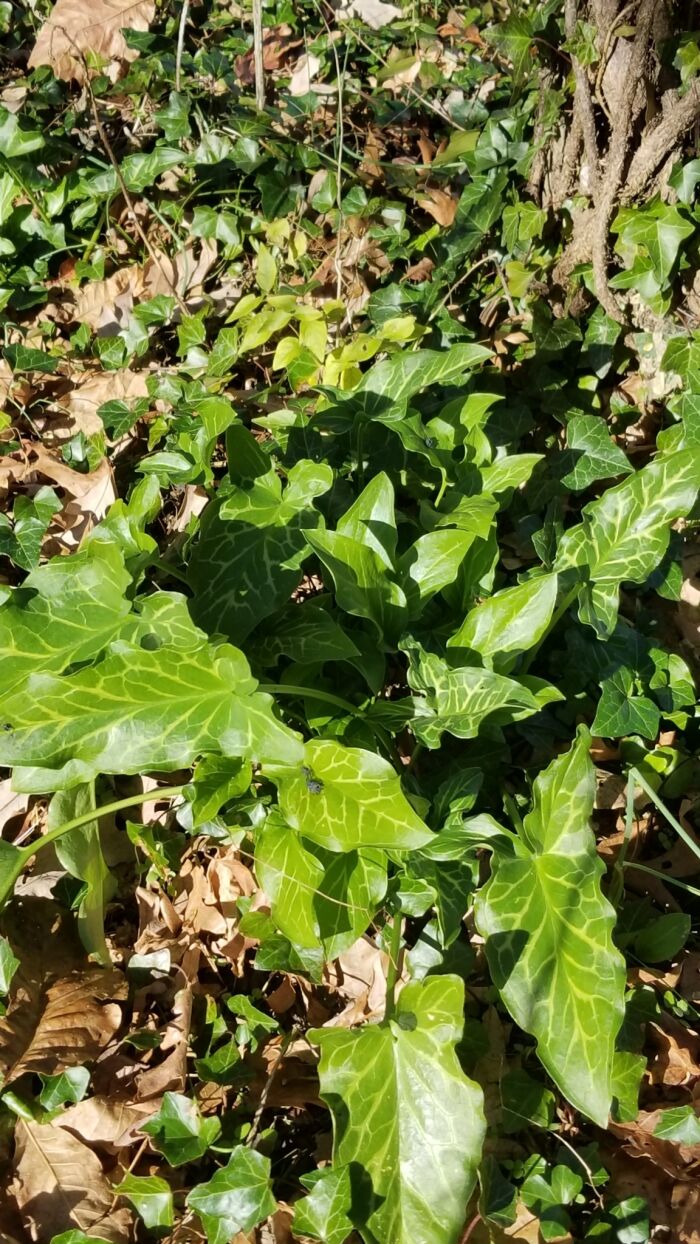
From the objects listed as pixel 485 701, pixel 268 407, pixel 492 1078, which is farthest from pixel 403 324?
pixel 492 1078

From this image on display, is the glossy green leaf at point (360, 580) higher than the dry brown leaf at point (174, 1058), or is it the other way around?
the glossy green leaf at point (360, 580)

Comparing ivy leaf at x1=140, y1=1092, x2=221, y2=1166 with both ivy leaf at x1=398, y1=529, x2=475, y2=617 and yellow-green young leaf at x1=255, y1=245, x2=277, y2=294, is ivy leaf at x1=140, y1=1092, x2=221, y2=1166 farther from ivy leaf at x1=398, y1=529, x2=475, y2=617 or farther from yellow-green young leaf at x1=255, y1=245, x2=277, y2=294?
yellow-green young leaf at x1=255, y1=245, x2=277, y2=294

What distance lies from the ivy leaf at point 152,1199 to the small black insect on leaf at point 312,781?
2.40 feet

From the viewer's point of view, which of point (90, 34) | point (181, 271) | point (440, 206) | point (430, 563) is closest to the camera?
point (430, 563)

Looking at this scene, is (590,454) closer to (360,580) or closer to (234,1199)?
(360,580)

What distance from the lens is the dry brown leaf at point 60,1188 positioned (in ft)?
5.42

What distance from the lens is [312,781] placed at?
1.54 metres

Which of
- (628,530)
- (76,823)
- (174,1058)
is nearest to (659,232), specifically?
(628,530)

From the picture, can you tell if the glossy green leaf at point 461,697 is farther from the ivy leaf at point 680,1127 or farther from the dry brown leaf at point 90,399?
the dry brown leaf at point 90,399

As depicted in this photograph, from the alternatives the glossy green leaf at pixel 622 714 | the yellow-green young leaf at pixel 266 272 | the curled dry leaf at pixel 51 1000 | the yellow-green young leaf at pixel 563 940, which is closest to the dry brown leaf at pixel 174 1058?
the curled dry leaf at pixel 51 1000

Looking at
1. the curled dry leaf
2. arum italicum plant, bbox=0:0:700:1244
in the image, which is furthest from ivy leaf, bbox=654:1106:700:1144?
the curled dry leaf

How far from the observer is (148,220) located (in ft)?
10.1

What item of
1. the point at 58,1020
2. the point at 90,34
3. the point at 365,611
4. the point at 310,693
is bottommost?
the point at 58,1020

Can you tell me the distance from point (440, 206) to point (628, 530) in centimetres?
141
